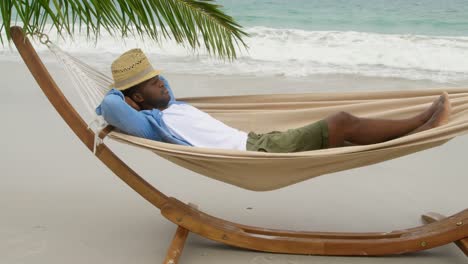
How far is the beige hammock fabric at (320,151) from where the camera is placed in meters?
2.37

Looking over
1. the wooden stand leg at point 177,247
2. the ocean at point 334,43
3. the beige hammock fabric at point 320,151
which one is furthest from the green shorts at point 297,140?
the ocean at point 334,43

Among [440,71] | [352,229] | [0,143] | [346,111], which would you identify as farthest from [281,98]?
[440,71]

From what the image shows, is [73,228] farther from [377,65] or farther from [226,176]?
[377,65]

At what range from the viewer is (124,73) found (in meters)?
2.82

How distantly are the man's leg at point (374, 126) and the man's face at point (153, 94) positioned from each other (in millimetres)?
710

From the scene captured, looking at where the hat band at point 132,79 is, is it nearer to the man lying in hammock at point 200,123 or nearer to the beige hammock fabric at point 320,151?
the man lying in hammock at point 200,123

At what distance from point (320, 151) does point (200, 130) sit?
2.14 ft

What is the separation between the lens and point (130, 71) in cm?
282

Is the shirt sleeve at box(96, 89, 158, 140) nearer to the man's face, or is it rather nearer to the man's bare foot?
the man's face

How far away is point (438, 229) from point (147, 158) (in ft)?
6.52

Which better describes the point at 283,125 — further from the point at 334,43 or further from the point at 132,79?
the point at 334,43

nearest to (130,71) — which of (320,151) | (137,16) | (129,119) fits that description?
(129,119)

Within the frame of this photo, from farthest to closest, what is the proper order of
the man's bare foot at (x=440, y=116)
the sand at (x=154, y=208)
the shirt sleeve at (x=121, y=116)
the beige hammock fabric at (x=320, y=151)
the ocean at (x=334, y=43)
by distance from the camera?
1. the ocean at (x=334, y=43)
2. the sand at (x=154, y=208)
3. the man's bare foot at (x=440, y=116)
4. the shirt sleeve at (x=121, y=116)
5. the beige hammock fabric at (x=320, y=151)

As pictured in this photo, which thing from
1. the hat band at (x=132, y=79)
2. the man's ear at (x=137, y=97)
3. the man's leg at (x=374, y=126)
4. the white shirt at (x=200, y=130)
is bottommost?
the white shirt at (x=200, y=130)
